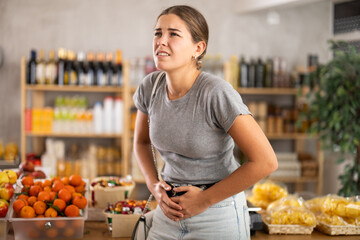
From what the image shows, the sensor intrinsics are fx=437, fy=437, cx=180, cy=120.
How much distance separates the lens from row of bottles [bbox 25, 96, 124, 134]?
16.4 ft

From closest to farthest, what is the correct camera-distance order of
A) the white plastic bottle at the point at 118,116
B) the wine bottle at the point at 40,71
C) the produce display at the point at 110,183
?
1. the produce display at the point at 110,183
2. the wine bottle at the point at 40,71
3. the white plastic bottle at the point at 118,116

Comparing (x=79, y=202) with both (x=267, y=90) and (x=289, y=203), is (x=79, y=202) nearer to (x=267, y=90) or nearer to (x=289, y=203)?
(x=289, y=203)

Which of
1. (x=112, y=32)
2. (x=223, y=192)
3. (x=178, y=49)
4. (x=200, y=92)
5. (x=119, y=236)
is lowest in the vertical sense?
(x=119, y=236)

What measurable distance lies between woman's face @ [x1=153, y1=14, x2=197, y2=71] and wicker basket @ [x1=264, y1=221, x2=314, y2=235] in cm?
107

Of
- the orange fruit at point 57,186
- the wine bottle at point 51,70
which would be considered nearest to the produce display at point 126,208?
the orange fruit at point 57,186

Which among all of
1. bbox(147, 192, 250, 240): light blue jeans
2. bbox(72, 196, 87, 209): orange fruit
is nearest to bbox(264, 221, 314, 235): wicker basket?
bbox(147, 192, 250, 240): light blue jeans

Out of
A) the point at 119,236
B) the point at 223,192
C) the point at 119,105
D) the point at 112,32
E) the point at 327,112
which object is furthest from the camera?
the point at 112,32

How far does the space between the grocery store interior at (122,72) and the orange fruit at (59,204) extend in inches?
116

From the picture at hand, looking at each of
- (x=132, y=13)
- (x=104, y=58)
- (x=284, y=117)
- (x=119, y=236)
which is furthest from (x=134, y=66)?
(x=119, y=236)

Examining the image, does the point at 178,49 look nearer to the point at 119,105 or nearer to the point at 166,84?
the point at 166,84

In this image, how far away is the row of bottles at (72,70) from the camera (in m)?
4.96

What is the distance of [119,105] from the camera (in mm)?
5152

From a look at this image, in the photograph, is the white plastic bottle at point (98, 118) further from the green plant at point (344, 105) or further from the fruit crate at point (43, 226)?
the fruit crate at point (43, 226)

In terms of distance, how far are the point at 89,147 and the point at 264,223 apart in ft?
11.1
